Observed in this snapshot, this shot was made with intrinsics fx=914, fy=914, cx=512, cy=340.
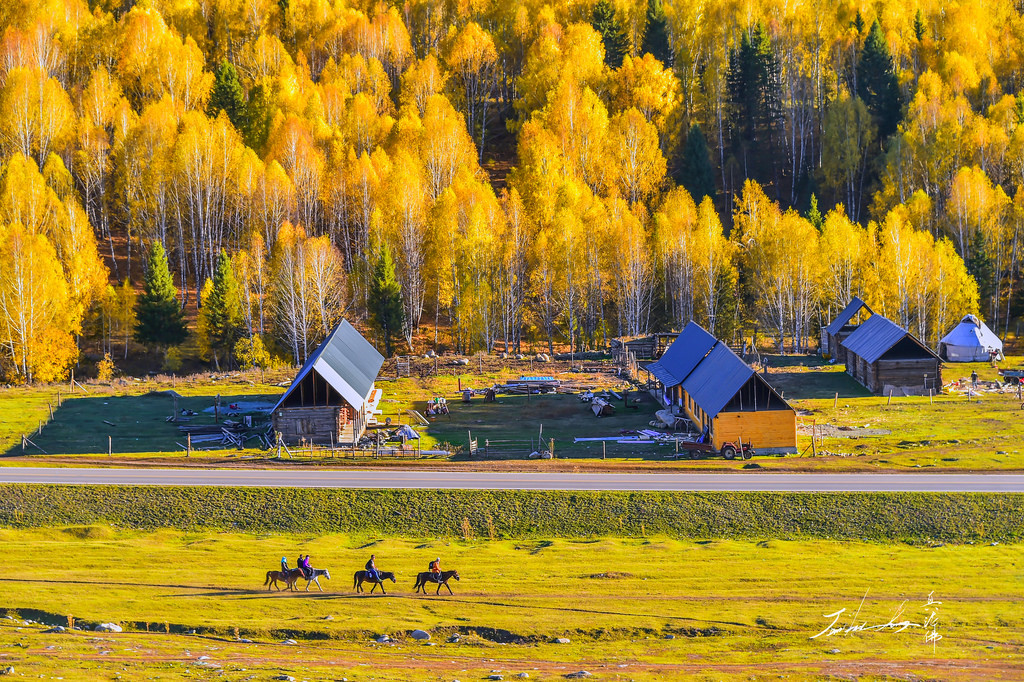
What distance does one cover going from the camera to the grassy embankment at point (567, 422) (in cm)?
5306

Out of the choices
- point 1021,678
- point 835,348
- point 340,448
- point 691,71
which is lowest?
point 1021,678

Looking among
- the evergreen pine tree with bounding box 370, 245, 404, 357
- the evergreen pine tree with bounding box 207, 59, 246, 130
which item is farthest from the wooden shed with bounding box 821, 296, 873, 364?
the evergreen pine tree with bounding box 207, 59, 246, 130

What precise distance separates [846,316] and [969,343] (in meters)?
10.7

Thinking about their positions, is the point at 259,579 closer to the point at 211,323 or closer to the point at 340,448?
the point at 340,448

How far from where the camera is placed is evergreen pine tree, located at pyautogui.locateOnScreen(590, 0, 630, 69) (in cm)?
13050

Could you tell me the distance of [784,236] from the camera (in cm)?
9075

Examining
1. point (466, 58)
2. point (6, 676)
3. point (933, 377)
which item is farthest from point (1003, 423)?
point (466, 58)

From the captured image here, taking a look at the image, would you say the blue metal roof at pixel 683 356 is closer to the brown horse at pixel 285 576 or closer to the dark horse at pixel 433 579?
the dark horse at pixel 433 579

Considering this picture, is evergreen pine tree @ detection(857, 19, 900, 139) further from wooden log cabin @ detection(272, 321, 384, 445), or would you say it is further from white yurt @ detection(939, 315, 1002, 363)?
wooden log cabin @ detection(272, 321, 384, 445)

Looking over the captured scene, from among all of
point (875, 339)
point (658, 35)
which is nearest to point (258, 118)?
point (658, 35)

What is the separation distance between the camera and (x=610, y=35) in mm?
130500

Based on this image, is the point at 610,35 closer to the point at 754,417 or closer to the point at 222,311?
the point at 222,311

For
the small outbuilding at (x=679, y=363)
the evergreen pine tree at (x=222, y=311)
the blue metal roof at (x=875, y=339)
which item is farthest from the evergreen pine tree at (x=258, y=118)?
the blue metal roof at (x=875, y=339)

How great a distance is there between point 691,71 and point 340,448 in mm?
95117
